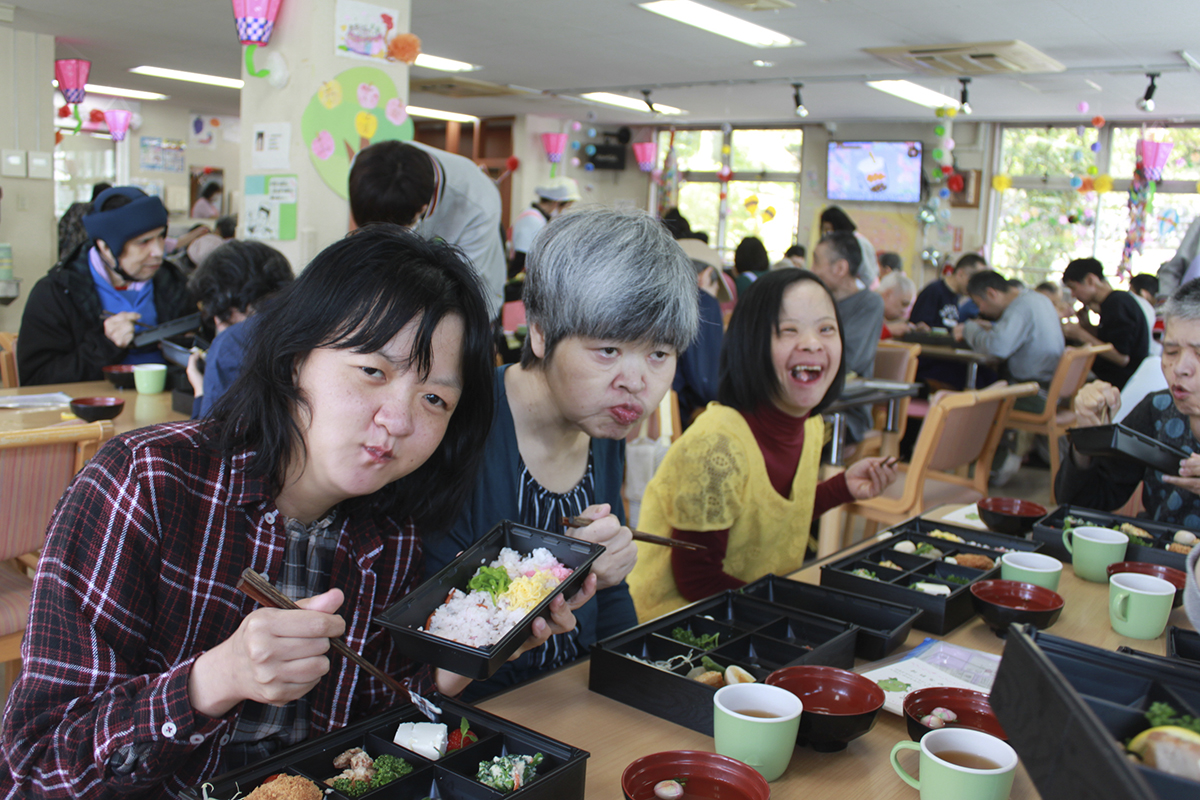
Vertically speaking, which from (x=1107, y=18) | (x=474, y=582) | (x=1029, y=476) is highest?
(x=1107, y=18)

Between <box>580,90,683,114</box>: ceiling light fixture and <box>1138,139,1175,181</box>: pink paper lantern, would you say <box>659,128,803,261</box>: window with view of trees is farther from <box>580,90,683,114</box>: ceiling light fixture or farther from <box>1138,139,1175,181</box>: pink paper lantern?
<box>1138,139,1175,181</box>: pink paper lantern

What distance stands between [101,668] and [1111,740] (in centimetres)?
95

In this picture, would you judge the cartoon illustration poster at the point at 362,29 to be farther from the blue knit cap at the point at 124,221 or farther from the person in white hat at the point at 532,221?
the person in white hat at the point at 532,221

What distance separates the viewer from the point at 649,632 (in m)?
1.28

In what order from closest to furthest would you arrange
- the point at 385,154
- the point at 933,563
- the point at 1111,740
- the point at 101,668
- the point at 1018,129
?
the point at 1111,740, the point at 101,668, the point at 933,563, the point at 385,154, the point at 1018,129

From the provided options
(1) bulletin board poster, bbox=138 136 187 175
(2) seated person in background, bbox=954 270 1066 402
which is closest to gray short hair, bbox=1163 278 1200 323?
(2) seated person in background, bbox=954 270 1066 402

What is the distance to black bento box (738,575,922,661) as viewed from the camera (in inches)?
52.1

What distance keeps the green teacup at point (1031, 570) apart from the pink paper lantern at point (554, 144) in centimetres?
1076

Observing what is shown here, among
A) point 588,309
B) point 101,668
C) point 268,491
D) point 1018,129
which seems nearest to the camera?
point 101,668

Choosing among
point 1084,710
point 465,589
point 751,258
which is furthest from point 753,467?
point 751,258

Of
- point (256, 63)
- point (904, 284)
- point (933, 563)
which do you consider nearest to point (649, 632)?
point (933, 563)

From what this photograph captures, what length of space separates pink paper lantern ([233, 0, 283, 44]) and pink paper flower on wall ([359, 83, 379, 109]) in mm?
430

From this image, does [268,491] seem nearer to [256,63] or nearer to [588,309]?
[588,309]

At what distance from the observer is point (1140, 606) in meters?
1.44
